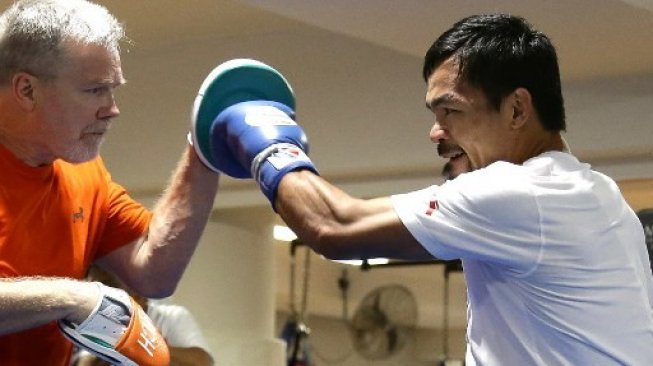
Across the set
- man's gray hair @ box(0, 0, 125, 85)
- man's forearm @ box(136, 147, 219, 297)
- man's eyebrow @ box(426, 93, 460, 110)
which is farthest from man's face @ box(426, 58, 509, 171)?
man's gray hair @ box(0, 0, 125, 85)

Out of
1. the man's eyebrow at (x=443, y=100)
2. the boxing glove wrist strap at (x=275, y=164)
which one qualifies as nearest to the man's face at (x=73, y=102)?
the boxing glove wrist strap at (x=275, y=164)

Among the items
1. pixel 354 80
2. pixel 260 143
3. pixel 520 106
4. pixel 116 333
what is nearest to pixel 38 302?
pixel 116 333

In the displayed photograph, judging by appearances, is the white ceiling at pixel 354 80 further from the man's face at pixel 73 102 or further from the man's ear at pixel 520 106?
the man's ear at pixel 520 106

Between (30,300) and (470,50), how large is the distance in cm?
81

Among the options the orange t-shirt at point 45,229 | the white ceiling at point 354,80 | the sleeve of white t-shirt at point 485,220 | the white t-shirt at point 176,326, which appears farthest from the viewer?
the white t-shirt at point 176,326

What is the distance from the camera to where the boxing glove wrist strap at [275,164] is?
6.41ft

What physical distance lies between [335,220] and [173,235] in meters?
0.56

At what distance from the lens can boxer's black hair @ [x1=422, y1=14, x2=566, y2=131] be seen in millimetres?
2074

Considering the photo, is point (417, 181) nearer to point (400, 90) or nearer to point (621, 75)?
point (400, 90)

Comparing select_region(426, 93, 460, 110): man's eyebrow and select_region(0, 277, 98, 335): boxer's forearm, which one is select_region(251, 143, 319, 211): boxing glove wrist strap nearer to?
select_region(426, 93, 460, 110): man's eyebrow

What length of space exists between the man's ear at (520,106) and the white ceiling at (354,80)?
1.98 m

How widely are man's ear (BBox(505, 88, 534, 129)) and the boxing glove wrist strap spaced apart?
1.11ft

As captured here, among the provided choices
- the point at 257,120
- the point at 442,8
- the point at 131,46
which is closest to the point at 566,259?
the point at 257,120

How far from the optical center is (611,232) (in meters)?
1.99
